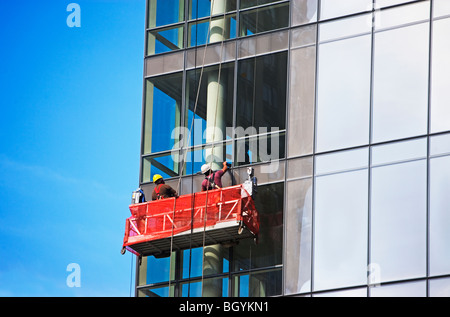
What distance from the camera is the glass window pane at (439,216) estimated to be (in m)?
38.7

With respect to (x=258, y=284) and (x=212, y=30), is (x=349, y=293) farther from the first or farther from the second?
(x=212, y=30)

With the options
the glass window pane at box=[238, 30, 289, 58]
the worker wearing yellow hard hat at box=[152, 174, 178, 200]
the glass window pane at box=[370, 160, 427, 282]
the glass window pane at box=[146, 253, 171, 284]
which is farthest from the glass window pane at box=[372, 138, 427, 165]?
the glass window pane at box=[146, 253, 171, 284]

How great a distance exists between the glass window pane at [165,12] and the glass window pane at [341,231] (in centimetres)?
869

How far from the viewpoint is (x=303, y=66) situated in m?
43.2

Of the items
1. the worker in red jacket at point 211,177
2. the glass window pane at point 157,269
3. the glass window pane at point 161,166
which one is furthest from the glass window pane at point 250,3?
the glass window pane at point 157,269

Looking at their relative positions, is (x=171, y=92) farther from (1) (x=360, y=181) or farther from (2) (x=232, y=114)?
(1) (x=360, y=181)

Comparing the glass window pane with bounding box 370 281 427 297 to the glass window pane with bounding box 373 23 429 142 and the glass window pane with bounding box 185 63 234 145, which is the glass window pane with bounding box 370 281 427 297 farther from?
the glass window pane with bounding box 185 63 234 145

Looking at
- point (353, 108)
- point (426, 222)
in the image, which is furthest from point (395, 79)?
point (426, 222)

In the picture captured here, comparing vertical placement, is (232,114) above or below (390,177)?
above

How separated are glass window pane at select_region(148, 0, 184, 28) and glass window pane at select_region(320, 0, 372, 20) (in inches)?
212

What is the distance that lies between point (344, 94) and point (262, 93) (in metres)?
2.96

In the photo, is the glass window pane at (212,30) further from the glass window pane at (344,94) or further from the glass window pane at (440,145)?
the glass window pane at (440,145)

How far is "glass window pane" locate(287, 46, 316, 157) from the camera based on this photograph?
139ft

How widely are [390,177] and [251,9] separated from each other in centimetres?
822
